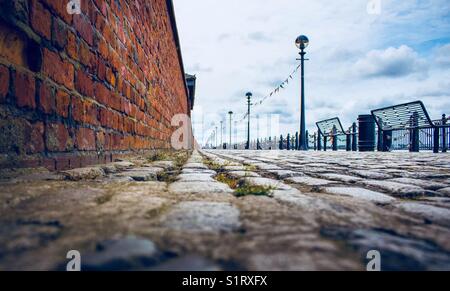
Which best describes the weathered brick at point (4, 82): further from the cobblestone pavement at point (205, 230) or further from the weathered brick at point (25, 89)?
the cobblestone pavement at point (205, 230)

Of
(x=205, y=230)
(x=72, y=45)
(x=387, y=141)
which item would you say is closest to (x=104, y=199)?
(x=205, y=230)

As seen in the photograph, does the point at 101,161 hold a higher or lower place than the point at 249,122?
lower

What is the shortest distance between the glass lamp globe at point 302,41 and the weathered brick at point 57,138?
490 inches

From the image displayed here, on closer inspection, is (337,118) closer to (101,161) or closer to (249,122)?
(249,122)

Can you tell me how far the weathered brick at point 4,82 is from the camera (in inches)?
49.2

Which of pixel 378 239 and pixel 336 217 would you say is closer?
pixel 378 239

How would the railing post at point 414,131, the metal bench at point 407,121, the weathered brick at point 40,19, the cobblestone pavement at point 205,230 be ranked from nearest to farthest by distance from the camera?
the cobblestone pavement at point 205,230
the weathered brick at point 40,19
the metal bench at point 407,121
the railing post at point 414,131

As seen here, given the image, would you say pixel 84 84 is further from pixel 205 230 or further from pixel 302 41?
pixel 302 41

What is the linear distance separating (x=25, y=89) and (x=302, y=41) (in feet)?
41.9

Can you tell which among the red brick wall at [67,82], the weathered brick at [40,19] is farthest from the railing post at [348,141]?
the weathered brick at [40,19]

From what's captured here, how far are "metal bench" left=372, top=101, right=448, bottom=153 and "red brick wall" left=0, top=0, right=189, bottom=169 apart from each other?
29.1ft
